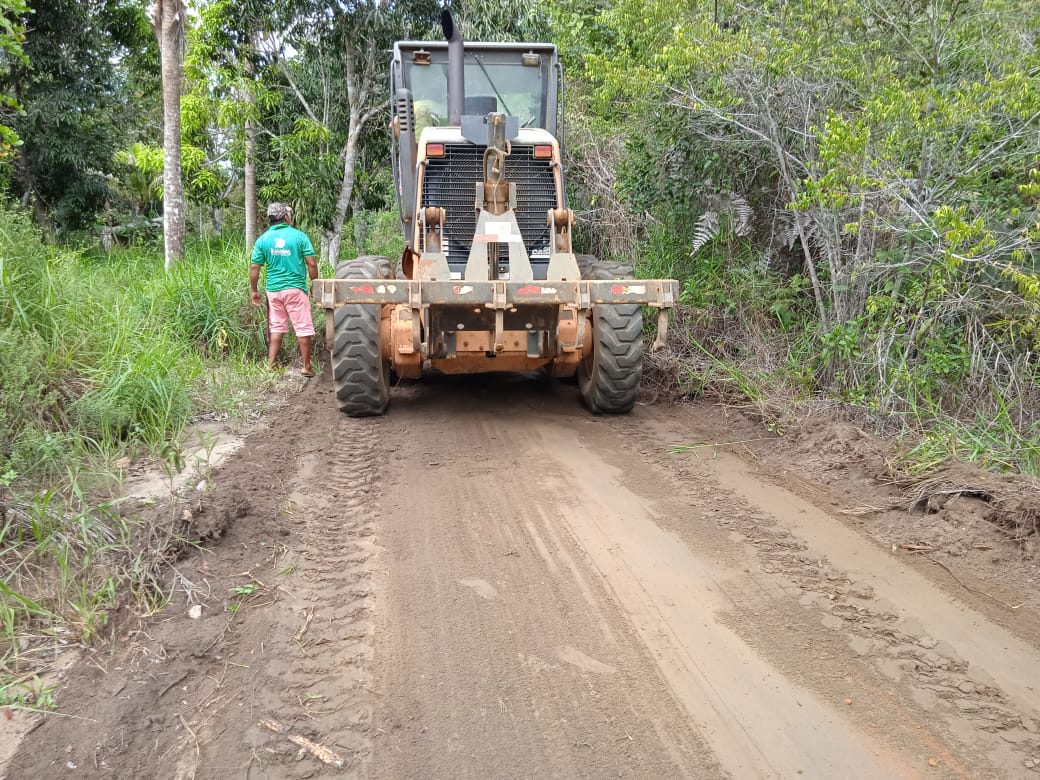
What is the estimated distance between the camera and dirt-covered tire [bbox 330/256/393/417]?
6.07 m

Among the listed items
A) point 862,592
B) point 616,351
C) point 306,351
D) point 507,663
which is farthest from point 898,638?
point 306,351

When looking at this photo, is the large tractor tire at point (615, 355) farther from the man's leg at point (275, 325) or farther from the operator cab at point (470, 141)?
the man's leg at point (275, 325)

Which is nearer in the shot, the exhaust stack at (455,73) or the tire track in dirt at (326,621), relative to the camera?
the tire track in dirt at (326,621)

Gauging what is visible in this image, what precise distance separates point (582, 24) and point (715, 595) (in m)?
8.43

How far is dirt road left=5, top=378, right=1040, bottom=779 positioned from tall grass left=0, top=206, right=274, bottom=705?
380 mm

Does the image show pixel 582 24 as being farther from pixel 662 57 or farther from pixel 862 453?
pixel 862 453

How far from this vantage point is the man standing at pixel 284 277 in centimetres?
734

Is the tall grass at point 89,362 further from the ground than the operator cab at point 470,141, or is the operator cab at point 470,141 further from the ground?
the operator cab at point 470,141

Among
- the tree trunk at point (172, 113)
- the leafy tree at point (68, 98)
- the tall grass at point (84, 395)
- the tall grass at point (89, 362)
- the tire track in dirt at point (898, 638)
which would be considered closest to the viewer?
the tire track in dirt at point (898, 638)

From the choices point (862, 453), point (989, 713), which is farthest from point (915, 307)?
point (989, 713)

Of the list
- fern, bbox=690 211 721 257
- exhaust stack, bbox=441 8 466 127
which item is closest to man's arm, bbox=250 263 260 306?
exhaust stack, bbox=441 8 466 127

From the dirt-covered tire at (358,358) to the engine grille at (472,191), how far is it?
3.18 feet

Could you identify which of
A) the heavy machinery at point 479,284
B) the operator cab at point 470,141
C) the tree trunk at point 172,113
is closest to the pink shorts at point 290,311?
the heavy machinery at point 479,284

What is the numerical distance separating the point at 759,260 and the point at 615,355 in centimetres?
228
